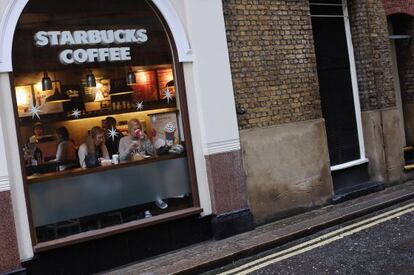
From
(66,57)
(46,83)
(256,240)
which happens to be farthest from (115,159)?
(256,240)

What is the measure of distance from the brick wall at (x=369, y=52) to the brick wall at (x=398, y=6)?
1.82 ft

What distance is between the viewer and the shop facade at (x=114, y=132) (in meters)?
6.65

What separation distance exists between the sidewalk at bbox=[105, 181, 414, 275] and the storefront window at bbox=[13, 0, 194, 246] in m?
0.67

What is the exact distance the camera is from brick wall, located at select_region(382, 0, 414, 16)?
1141cm

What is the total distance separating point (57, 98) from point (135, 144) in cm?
129

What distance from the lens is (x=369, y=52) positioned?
35.3ft

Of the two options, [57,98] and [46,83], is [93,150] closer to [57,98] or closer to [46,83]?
[57,98]

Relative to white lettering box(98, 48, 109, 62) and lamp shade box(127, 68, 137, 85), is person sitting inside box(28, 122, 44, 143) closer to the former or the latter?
white lettering box(98, 48, 109, 62)

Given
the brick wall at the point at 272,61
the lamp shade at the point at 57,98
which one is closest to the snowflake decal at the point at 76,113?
the lamp shade at the point at 57,98

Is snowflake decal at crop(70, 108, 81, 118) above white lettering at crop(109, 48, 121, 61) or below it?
below

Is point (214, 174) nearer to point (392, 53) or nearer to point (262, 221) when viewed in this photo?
point (262, 221)

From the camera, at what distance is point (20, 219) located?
6500 mm

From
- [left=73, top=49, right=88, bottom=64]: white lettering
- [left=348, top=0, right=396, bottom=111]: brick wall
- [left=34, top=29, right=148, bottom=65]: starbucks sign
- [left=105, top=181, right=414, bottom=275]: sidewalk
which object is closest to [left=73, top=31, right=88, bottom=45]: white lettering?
[left=34, top=29, right=148, bottom=65]: starbucks sign

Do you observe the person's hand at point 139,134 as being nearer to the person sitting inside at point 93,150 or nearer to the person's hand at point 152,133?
the person's hand at point 152,133
